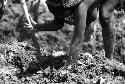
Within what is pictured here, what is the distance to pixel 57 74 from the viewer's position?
5.39m

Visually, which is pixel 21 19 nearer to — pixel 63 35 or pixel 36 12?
pixel 36 12

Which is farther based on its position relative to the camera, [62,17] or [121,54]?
[121,54]

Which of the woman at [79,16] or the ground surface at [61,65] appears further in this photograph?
the woman at [79,16]

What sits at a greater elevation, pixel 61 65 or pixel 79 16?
pixel 79 16

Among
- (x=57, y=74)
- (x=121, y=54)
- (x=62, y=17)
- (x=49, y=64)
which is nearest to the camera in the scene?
(x=57, y=74)

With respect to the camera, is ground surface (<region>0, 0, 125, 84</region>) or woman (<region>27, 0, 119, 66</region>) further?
woman (<region>27, 0, 119, 66</region>)

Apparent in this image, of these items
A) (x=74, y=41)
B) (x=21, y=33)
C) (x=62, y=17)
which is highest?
(x=21, y=33)

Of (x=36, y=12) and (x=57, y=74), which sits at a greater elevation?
(x=36, y=12)

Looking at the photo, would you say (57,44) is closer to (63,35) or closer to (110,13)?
(63,35)

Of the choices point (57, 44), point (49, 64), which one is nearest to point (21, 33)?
point (57, 44)

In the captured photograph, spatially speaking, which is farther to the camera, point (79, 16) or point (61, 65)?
point (61, 65)

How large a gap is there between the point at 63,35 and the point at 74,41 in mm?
3483

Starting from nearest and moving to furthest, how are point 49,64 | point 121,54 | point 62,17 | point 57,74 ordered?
point 57,74 → point 62,17 → point 49,64 → point 121,54

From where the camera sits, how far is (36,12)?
29.7 ft
